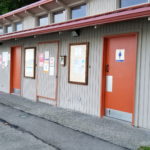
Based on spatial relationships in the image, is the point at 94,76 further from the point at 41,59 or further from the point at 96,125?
the point at 41,59

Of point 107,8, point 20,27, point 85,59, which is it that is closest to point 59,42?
point 85,59

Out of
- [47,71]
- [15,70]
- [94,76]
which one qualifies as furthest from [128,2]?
[15,70]

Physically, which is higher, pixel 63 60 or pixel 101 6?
pixel 101 6

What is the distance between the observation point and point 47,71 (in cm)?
859

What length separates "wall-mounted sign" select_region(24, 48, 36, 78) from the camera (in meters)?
9.38

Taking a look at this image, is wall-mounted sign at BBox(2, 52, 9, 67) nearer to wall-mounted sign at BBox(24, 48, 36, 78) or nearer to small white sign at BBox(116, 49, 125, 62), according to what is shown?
wall-mounted sign at BBox(24, 48, 36, 78)

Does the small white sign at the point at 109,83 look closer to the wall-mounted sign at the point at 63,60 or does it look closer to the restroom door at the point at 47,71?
the wall-mounted sign at the point at 63,60

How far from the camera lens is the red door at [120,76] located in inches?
225

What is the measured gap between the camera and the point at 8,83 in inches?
448

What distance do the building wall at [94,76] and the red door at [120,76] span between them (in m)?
0.21

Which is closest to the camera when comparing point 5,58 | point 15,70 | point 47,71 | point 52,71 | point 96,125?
point 96,125

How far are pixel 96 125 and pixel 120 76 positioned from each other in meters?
1.44

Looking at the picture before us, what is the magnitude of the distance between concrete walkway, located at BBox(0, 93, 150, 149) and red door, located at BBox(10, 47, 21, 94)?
2650 mm

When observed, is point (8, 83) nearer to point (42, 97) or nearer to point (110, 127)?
point (42, 97)
